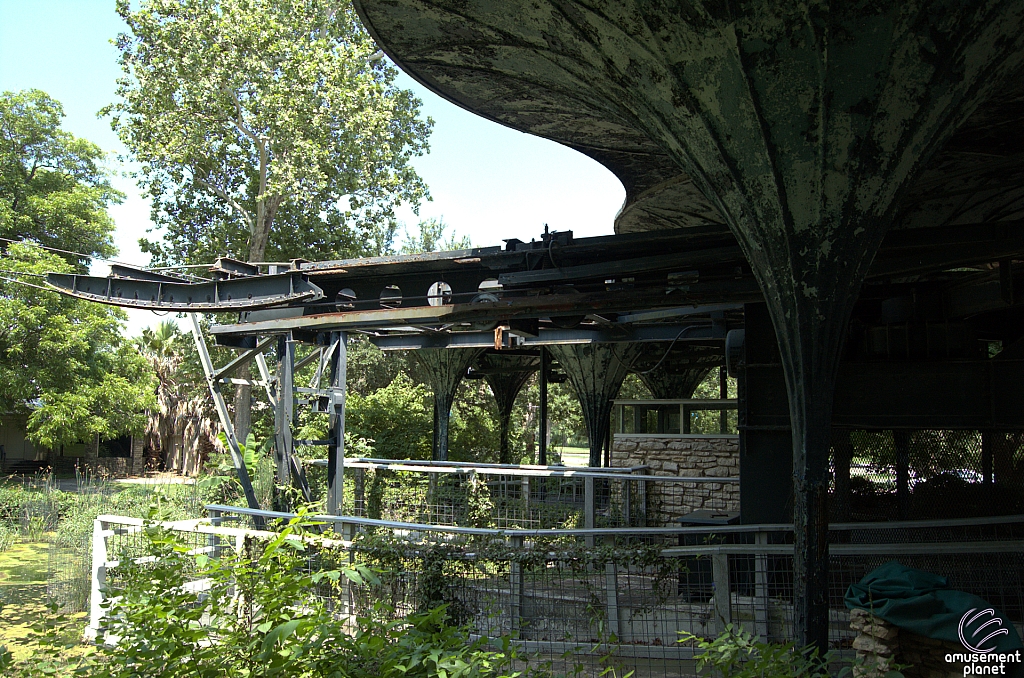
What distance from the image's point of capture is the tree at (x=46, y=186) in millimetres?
22316

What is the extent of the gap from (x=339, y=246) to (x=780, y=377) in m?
18.3

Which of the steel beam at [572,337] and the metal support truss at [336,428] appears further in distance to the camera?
the steel beam at [572,337]

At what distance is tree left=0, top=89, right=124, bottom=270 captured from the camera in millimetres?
22316

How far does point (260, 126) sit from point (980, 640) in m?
20.7

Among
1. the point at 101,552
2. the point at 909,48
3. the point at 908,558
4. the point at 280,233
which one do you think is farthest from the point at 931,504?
the point at 280,233

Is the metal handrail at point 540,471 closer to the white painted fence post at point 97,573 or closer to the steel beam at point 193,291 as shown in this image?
the steel beam at point 193,291

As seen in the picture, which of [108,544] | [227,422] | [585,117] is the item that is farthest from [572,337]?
[108,544]

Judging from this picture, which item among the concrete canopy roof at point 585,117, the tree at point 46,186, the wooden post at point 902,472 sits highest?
the tree at point 46,186

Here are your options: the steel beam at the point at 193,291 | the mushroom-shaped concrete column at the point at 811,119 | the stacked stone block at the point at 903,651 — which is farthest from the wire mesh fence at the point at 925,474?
the steel beam at the point at 193,291

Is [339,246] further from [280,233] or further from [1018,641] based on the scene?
[1018,641]

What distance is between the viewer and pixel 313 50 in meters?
20.0

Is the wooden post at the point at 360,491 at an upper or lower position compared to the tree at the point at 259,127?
lower

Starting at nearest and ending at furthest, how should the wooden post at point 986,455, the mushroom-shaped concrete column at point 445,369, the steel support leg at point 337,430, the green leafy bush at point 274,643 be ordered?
the green leafy bush at point 274,643 < the wooden post at point 986,455 < the steel support leg at point 337,430 < the mushroom-shaped concrete column at point 445,369

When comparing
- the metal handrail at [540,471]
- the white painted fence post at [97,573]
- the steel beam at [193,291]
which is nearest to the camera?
the white painted fence post at [97,573]
